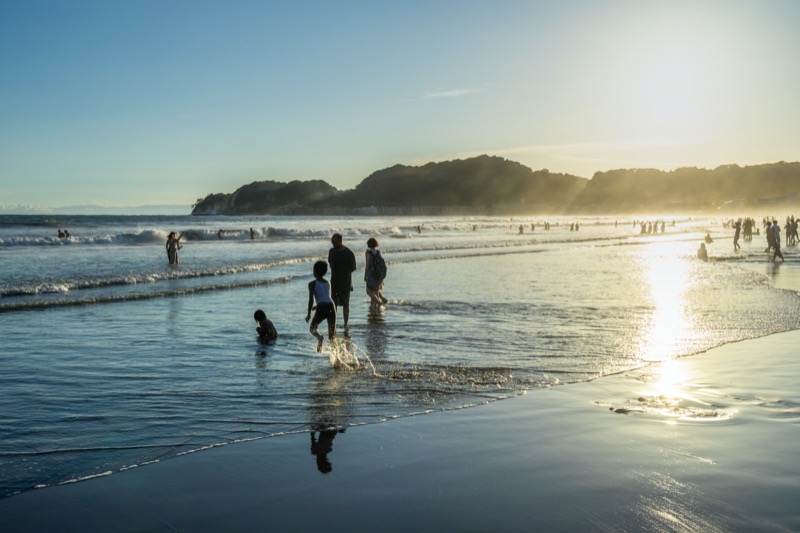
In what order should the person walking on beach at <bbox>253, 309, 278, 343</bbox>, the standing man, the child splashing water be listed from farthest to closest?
the standing man, the person walking on beach at <bbox>253, 309, 278, 343</bbox>, the child splashing water

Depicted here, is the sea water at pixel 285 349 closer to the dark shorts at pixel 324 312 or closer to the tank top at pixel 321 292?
the dark shorts at pixel 324 312

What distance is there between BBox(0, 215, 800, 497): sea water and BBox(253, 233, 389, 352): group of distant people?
390 mm

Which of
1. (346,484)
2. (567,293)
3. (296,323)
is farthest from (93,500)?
(567,293)

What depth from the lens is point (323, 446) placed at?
6227 millimetres

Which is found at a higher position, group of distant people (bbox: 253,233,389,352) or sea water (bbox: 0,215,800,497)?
group of distant people (bbox: 253,233,389,352)

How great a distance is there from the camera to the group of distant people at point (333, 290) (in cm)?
1101

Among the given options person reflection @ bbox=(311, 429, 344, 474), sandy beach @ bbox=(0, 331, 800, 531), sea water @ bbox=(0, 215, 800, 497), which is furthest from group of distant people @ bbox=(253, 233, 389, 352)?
sandy beach @ bbox=(0, 331, 800, 531)

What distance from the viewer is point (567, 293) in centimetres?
1959

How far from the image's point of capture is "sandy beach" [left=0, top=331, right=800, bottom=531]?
4566mm

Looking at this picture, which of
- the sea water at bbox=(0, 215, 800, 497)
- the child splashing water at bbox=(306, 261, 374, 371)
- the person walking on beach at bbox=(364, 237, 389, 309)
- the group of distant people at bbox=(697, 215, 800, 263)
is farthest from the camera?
the group of distant people at bbox=(697, 215, 800, 263)

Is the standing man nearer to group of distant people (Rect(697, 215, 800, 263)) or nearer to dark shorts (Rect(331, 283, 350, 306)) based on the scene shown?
dark shorts (Rect(331, 283, 350, 306))

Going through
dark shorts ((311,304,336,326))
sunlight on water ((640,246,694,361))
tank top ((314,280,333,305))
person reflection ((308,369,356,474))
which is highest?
tank top ((314,280,333,305))

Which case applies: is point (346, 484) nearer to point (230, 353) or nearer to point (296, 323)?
point (230, 353)

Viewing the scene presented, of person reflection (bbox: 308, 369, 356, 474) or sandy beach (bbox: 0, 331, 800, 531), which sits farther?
person reflection (bbox: 308, 369, 356, 474)
